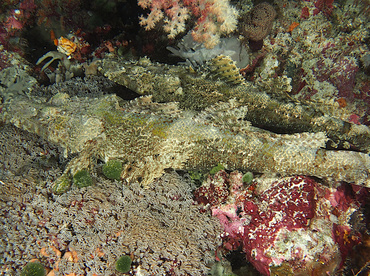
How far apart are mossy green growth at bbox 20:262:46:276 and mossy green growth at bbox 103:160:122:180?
1.33 metres

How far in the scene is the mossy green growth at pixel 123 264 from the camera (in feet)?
8.64

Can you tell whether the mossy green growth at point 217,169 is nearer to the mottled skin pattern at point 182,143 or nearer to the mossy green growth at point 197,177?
the mottled skin pattern at point 182,143

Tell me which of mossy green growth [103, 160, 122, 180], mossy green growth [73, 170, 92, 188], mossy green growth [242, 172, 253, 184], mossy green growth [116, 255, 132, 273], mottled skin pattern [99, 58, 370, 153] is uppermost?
mottled skin pattern [99, 58, 370, 153]

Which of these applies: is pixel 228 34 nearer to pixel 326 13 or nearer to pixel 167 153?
pixel 326 13

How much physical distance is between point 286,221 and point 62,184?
10.4 feet

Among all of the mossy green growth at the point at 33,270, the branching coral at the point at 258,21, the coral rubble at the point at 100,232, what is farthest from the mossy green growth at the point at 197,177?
the branching coral at the point at 258,21

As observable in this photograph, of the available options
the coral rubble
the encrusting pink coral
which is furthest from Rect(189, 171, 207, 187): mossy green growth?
the coral rubble

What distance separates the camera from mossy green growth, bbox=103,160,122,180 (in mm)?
3248

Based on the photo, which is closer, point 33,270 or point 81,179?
point 33,270

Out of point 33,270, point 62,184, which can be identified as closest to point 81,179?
point 62,184

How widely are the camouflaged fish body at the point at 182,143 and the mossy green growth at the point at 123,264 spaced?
1.07 meters

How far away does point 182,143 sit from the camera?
341 cm

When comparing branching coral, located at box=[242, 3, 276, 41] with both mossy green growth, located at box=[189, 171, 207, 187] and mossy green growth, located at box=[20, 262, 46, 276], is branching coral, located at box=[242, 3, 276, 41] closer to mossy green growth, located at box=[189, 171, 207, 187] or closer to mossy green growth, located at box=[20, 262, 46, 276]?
mossy green growth, located at box=[189, 171, 207, 187]

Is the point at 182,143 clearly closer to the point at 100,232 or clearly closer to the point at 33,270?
the point at 100,232
